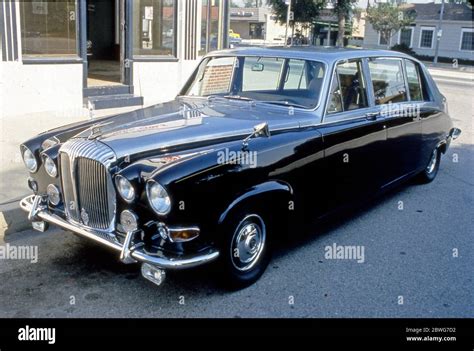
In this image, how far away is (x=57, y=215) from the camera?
4.05 m

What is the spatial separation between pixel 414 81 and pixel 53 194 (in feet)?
14.8

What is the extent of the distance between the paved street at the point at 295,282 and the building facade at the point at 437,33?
41.3 metres

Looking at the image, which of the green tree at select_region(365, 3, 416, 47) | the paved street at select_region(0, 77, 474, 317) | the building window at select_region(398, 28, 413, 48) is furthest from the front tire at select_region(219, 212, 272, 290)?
the building window at select_region(398, 28, 413, 48)

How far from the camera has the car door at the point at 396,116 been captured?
5.48 m

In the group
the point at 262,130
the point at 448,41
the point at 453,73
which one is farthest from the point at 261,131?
the point at 448,41

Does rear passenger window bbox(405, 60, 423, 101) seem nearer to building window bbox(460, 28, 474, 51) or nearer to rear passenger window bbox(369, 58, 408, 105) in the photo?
rear passenger window bbox(369, 58, 408, 105)

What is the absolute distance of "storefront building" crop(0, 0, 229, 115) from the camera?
903 cm

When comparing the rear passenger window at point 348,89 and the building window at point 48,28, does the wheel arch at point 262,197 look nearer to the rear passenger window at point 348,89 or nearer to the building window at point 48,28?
the rear passenger window at point 348,89

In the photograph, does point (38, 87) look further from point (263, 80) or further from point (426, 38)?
point (426, 38)

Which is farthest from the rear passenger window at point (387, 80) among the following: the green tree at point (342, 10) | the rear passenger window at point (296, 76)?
the green tree at point (342, 10)

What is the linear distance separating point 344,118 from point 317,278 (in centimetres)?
159

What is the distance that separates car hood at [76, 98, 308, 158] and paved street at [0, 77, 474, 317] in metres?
1.03

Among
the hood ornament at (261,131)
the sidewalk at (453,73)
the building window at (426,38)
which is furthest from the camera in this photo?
the building window at (426,38)
